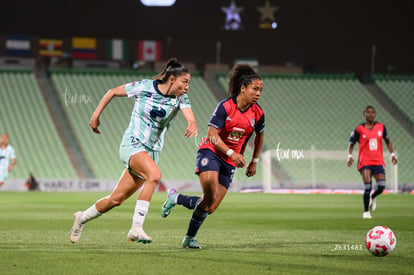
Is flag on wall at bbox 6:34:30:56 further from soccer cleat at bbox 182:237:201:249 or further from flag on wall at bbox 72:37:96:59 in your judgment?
soccer cleat at bbox 182:237:201:249

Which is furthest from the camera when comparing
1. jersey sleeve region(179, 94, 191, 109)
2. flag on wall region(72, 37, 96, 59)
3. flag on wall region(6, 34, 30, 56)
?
flag on wall region(72, 37, 96, 59)

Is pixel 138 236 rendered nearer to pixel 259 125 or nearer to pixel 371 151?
pixel 259 125

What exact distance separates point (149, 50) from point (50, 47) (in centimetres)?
466

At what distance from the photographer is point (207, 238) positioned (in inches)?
425

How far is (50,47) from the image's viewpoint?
3541 cm

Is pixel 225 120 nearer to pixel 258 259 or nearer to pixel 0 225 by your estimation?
pixel 258 259

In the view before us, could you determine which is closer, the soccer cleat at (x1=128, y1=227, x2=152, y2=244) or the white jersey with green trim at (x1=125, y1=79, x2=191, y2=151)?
the soccer cleat at (x1=128, y1=227, x2=152, y2=244)

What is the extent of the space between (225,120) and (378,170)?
8.02m

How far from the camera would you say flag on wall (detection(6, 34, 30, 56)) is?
34.5 m

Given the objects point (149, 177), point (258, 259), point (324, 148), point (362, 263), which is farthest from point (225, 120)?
point (324, 148)

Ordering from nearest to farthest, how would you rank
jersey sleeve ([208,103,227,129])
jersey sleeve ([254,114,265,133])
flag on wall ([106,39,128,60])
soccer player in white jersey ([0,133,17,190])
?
1. jersey sleeve ([208,103,227,129])
2. jersey sleeve ([254,114,265,133])
3. soccer player in white jersey ([0,133,17,190])
4. flag on wall ([106,39,128,60])

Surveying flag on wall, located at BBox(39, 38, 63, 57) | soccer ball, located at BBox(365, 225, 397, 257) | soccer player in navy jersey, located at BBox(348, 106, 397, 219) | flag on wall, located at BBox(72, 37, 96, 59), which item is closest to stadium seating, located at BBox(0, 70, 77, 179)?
flag on wall, located at BBox(39, 38, 63, 57)

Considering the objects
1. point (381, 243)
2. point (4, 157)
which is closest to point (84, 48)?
point (4, 157)

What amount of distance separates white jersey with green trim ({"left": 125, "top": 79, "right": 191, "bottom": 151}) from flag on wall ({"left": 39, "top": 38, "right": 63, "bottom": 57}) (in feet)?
89.5
